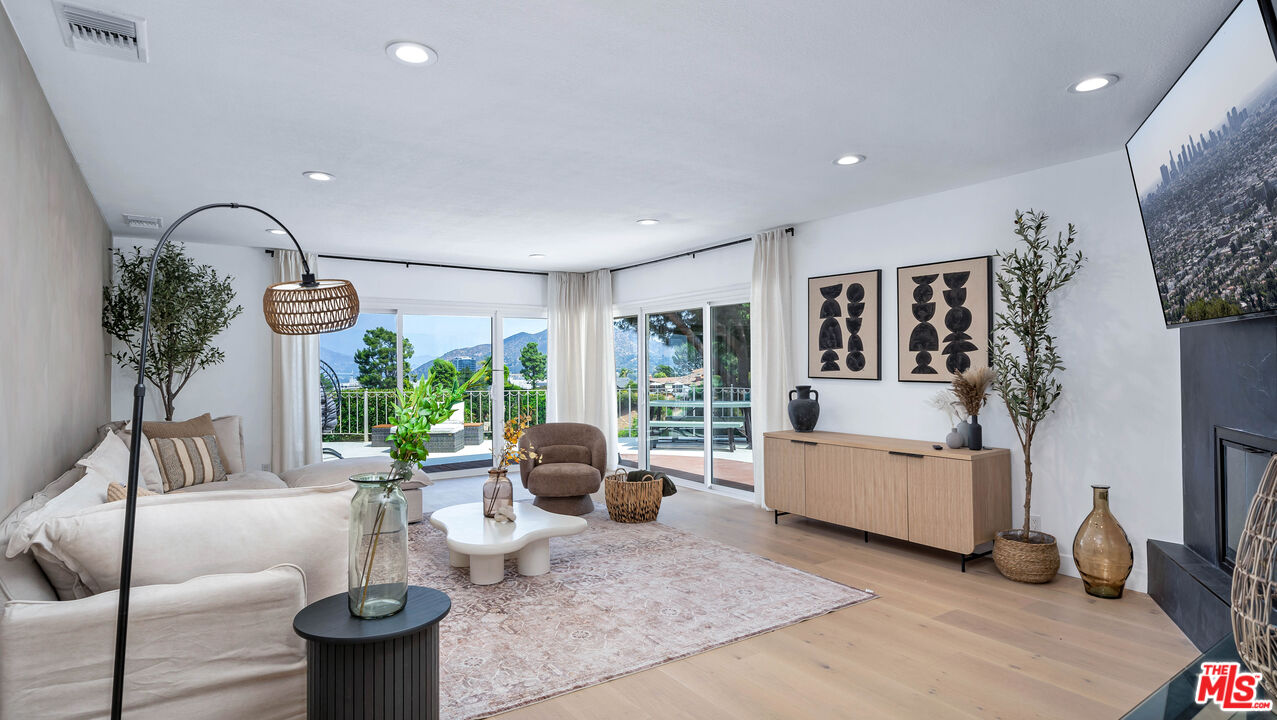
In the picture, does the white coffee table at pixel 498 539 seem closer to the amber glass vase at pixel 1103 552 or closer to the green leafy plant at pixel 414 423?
the green leafy plant at pixel 414 423

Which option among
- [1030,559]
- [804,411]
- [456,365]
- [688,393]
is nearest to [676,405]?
[688,393]

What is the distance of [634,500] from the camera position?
5.37 meters

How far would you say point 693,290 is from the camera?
23.0 feet

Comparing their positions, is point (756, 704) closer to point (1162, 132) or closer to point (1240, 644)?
point (1240, 644)

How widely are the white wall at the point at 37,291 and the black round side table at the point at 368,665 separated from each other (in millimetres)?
1452

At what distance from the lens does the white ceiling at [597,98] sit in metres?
2.30

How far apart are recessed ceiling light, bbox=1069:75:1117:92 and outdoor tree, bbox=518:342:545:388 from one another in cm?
645

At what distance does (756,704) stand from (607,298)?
6.03 m

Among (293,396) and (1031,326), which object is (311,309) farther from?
(1031,326)

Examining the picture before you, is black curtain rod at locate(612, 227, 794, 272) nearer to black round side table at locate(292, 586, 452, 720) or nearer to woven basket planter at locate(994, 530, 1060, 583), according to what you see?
woven basket planter at locate(994, 530, 1060, 583)

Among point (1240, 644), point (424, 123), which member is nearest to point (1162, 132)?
point (1240, 644)

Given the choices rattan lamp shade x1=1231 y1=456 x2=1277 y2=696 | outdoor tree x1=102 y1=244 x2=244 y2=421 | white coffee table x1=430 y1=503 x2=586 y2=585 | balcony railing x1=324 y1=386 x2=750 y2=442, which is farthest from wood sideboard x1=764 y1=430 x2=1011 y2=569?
outdoor tree x1=102 y1=244 x2=244 y2=421

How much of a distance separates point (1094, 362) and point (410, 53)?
3988 millimetres

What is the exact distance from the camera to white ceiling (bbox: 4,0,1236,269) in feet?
7.54
